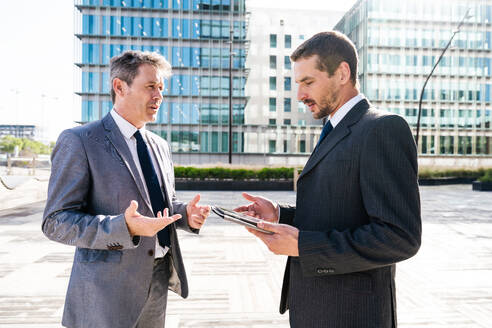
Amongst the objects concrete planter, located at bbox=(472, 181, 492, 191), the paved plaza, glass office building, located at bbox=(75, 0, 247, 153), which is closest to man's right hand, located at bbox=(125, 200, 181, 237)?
the paved plaza

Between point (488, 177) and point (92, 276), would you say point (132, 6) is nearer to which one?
point (488, 177)

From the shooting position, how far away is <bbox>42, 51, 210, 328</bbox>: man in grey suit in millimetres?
1938

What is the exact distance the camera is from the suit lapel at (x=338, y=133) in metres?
1.77

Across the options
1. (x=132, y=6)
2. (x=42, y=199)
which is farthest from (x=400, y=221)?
(x=132, y=6)

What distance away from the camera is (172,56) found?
138 feet

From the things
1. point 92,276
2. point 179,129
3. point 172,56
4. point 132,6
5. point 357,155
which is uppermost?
point 132,6

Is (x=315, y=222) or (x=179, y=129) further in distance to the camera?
(x=179, y=129)

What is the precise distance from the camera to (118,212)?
6.99 ft

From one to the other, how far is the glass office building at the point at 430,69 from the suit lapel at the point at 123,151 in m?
48.5

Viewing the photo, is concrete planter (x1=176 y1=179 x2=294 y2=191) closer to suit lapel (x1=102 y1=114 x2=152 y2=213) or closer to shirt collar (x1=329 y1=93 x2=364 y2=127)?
suit lapel (x1=102 y1=114 x2=152 y2=213)

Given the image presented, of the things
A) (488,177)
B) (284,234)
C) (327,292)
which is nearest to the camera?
(284,234)

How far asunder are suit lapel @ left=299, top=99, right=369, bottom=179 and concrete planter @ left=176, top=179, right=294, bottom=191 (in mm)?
18518

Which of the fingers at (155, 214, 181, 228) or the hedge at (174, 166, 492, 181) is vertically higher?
the fingers at (155, 214, 181, 228)

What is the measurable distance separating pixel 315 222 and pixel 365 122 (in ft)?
1.79
